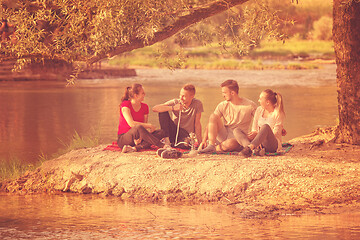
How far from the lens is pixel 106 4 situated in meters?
12.3

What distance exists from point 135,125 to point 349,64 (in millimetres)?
4295

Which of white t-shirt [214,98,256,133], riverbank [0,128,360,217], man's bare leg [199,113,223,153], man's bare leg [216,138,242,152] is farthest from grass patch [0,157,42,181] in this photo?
white t-shirt [214,98,256,133]

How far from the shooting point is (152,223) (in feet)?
31.5

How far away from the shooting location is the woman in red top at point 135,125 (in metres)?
12.5

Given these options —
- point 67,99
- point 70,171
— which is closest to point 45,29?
point 70,171

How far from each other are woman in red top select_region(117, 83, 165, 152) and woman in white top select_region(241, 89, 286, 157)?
66.9 inches

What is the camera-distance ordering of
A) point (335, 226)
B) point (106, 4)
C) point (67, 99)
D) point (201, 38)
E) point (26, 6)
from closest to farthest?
point (335, 226) → point (106, 4) → point (26, 6) → point (201, 38) → point (67, 99)

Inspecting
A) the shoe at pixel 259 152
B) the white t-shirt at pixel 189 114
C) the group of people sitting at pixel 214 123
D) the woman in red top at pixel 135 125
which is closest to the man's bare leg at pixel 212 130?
the group of people sitting at pixel 214 123

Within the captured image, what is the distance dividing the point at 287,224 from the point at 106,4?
5144mm

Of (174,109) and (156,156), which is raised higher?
(174,109)

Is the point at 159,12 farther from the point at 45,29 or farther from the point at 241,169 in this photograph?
the point at 241,169

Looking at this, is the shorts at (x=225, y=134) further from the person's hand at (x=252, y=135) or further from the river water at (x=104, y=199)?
the river water at (x=104, y=199)

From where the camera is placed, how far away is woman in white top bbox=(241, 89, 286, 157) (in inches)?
465

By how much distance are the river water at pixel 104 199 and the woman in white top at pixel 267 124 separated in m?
1.71
